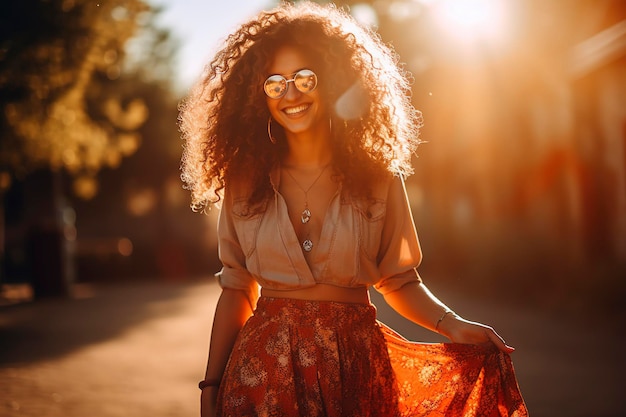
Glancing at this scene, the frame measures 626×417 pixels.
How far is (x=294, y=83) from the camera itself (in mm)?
3213

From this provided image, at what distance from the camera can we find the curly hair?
332 centimetres

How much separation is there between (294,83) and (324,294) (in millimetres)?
727

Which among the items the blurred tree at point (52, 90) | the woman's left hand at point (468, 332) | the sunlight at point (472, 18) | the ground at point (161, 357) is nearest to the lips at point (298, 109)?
the woman's left hand at point (468, 332)

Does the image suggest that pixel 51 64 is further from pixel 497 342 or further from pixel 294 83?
pixel 497 342

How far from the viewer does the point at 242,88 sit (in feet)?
11.3

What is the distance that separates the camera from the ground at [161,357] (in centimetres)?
771

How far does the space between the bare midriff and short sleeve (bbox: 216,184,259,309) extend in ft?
0.58

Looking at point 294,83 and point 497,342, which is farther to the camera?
point 294,83

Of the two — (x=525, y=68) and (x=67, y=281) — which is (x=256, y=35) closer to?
(x=525, y=68)

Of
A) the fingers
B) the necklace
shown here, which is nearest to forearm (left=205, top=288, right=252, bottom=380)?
the necklace

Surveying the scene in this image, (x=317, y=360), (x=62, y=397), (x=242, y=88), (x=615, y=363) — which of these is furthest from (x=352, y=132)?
(x=615, y=363)

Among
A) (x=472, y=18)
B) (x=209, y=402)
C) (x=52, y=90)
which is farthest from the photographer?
→ (x=472, y=18)

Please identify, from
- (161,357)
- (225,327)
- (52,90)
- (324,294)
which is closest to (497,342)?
(324,294)

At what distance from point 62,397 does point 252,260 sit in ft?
18.5
